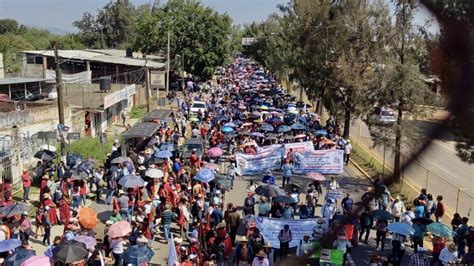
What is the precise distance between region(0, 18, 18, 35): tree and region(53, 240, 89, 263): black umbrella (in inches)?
4347

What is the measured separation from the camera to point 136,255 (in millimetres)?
11172

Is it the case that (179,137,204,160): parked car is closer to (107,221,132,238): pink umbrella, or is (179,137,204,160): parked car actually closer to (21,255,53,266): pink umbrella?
(107,221,132,238): pink umbrella

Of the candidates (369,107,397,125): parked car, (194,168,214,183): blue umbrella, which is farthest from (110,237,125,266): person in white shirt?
(369,107,397,125): parked car

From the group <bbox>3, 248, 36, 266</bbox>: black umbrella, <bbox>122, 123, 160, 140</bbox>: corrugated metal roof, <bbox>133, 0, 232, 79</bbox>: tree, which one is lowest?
<bbox>3, 248, 36, 266</bbox>: black umbrella

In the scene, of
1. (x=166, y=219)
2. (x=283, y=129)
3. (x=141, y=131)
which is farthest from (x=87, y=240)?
(x=283, y=129)

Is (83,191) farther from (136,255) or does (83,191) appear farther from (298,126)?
(298,126)

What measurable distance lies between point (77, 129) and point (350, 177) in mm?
14253

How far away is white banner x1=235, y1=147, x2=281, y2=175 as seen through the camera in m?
22.0

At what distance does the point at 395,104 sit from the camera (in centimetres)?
1739

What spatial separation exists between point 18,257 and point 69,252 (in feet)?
3.39

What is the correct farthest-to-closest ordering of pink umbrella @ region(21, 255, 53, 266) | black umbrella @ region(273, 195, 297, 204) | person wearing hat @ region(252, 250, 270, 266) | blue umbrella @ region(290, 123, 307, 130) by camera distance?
blue umbrella @ region(290, 123, 307, 130) → black umbrella @ region(273, 195, 297, 204) → person wearing hat @ region(252, 250, 270, 266) → pink umbrella @ region(21, 255, 53, 266)

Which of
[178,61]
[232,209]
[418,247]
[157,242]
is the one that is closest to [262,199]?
[232,209]

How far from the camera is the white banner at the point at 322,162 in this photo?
21641 mm

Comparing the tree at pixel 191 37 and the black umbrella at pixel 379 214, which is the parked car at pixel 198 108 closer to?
the tree at pixel 191 37
